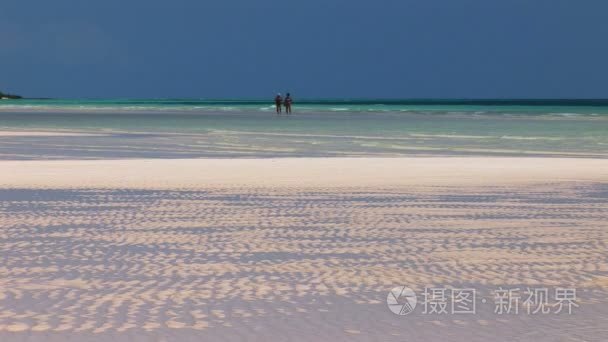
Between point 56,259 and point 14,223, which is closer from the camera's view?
point 56,259

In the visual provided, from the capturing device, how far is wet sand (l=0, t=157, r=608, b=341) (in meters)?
6.26

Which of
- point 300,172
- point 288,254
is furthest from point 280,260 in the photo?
point 300,172

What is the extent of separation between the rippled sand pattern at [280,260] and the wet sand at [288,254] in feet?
0.07

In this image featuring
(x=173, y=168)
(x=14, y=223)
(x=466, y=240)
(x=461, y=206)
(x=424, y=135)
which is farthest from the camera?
(x=424, y=135)

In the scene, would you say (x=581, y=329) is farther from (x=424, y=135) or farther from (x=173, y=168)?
(x=424, y=135)

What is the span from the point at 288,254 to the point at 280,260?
297 millimetres

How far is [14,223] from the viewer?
10664mm

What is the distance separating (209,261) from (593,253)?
3236 millimetres

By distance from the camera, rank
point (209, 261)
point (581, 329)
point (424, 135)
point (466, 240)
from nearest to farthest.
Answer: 1. point (581, 329)
2. point (209, 261)
3. point (466, 240)
4. point (424, 135)

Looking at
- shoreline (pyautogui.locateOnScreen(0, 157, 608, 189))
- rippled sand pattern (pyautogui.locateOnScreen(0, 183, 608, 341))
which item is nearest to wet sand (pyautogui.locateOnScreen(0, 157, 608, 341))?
rippled sand pattern (pyautogui.locateOnScreen(0, 183, 608, 341))

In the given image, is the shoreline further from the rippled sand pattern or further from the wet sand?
the rippled sand pattern

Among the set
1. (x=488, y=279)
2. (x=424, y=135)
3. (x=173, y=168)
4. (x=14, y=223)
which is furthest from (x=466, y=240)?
(x=424, y=135)

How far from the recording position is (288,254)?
878 centimetres

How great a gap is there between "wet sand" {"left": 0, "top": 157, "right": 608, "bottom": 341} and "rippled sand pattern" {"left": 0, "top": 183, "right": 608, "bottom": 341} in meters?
0.02
